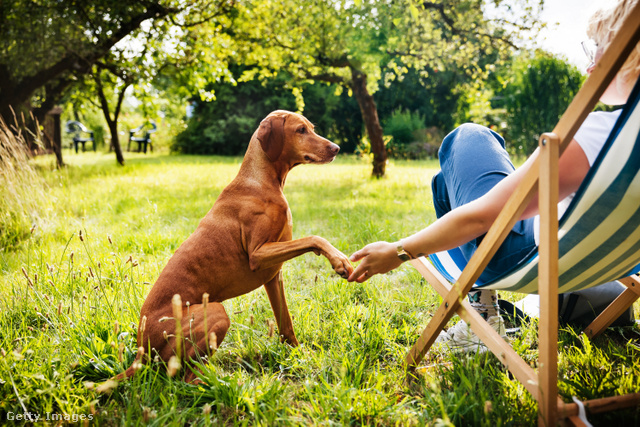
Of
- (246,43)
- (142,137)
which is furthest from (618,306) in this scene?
(142,137)

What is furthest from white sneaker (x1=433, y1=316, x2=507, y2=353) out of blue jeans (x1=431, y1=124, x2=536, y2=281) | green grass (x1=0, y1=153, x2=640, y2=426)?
blue jeans (x1=431, y1=124, x2=536, y2=281)

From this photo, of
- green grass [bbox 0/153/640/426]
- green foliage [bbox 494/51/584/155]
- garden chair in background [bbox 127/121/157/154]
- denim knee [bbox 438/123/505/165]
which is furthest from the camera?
garden chair in background [bbox 127/121/157/154]

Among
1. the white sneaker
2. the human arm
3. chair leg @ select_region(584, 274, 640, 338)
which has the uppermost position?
the human arm

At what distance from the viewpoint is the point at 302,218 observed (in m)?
5.30

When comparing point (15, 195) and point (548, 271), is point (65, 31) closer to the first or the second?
point (15, 195)

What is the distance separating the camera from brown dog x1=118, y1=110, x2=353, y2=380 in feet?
5.99

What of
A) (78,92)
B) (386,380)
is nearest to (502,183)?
(386,380)

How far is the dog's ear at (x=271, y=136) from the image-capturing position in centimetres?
215

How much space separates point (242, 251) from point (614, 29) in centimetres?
173

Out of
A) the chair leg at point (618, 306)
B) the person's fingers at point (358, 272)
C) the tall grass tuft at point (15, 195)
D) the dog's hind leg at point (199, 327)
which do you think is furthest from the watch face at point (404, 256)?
the tall grass tuft at point (15, 195)

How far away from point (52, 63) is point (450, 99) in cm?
1680

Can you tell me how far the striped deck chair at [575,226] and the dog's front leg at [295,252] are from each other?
500 millimetres

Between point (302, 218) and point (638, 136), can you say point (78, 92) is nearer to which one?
point (302, 218)

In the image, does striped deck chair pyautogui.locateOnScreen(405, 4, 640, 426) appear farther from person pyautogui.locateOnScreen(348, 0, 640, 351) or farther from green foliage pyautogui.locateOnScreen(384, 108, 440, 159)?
green foliage pyautogui.locateOnScreen(384, 108, 440, 159)
